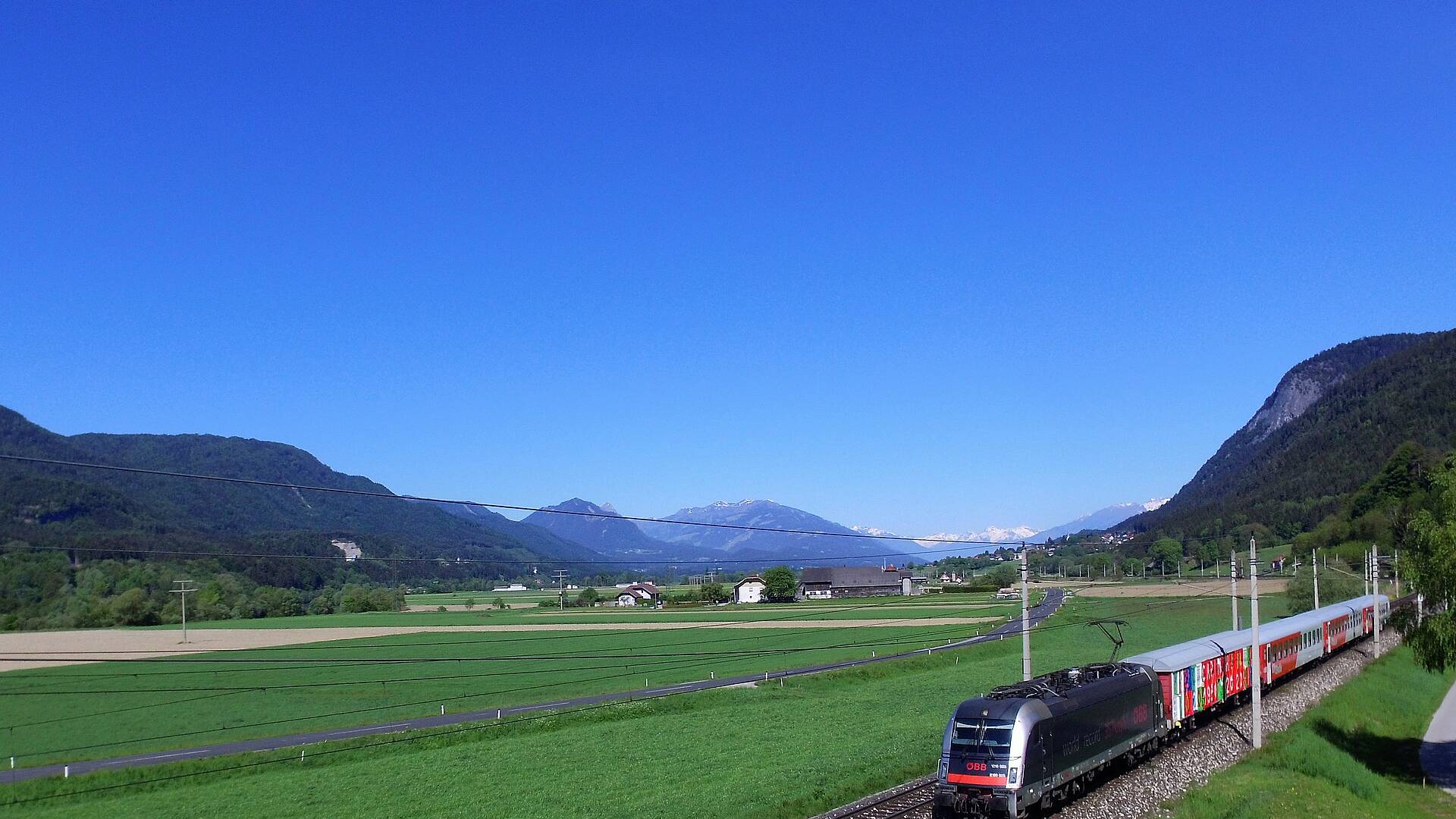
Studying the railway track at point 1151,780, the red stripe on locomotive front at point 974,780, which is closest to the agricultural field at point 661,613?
the railway track at point 1151,780

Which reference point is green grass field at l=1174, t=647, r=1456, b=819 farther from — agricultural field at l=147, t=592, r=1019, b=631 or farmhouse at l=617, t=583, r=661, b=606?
farmhouse at l=617, t=583, r=661, b=606

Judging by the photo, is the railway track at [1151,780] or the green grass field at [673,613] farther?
the green grass field at [673,613]

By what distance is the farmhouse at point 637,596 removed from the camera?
183 m

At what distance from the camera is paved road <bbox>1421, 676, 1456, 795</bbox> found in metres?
35.1

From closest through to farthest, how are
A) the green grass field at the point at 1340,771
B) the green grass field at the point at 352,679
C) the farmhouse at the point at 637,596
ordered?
the green grass field at the point at 1340,771
the green grass field at the point at 352,679
the farmhouse at the point at 637,596

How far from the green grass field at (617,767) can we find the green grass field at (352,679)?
923 centimetres

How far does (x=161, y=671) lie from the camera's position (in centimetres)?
7962

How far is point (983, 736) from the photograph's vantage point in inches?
977

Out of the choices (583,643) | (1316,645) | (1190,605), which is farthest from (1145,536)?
(1316,645)

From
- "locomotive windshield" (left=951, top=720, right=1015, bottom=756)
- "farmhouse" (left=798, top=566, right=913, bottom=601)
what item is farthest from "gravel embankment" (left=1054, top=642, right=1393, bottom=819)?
"farmhouse" (left=798, top=566, right=913, bottom=601)

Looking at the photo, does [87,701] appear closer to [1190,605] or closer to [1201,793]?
[1201,793]

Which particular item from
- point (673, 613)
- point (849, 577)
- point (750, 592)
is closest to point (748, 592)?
point (750, 592)

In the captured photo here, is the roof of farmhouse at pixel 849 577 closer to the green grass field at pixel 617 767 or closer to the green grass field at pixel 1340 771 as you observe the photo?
the green grass field at pixel 617 767

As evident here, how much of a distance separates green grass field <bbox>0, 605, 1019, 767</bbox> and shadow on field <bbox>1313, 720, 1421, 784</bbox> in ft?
128
